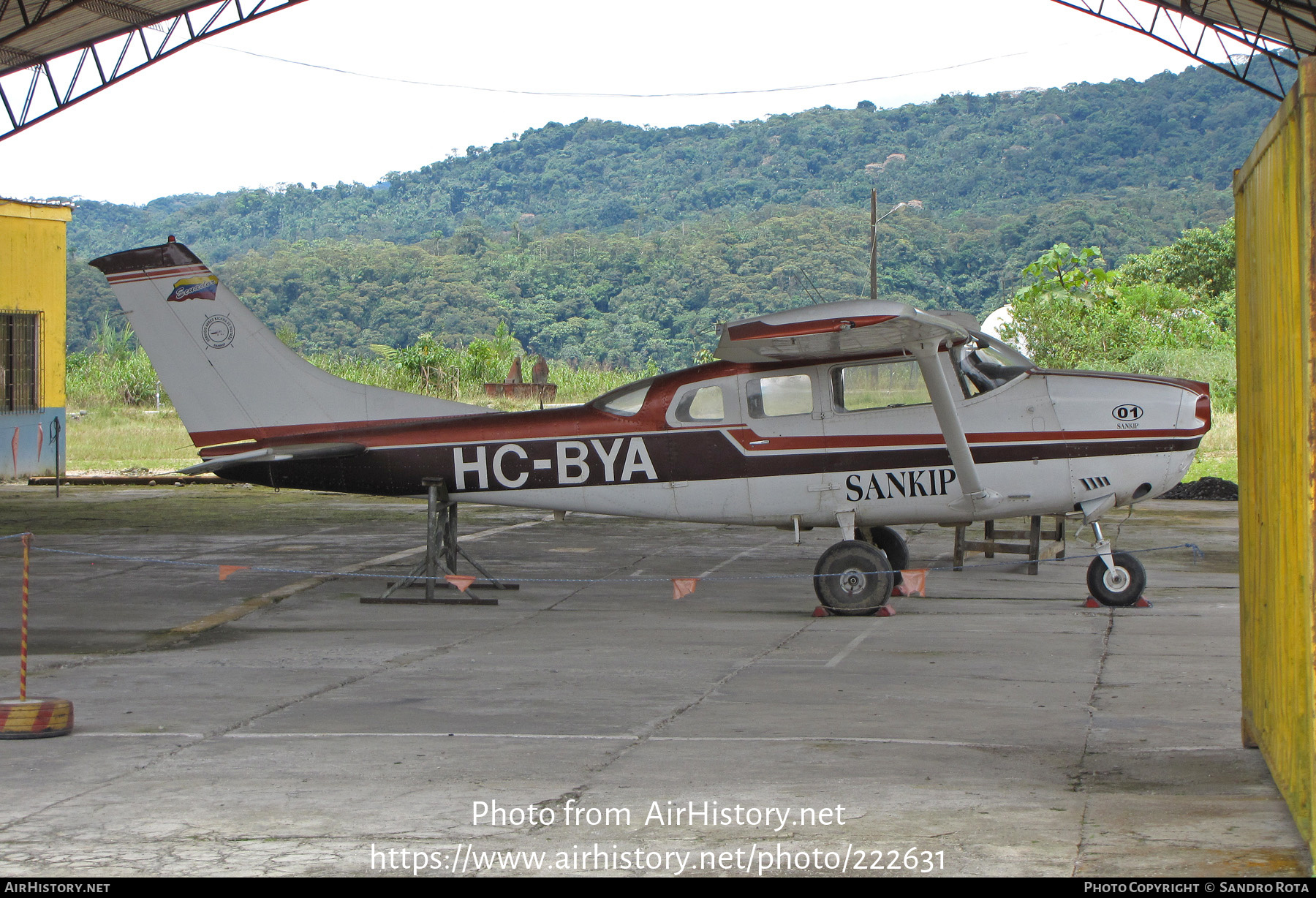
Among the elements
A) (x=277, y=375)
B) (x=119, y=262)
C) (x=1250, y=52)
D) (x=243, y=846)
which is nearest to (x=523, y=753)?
Answer: (x=243, y=846)

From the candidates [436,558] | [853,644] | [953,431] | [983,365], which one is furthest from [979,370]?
[436,558]

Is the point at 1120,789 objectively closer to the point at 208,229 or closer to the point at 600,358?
the point at 600,358

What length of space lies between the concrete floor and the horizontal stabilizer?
132 cm

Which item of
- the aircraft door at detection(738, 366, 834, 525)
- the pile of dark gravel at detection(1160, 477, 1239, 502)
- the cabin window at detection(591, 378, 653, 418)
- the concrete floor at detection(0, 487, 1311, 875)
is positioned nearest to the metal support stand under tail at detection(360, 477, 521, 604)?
the concrete floor at detection(0, 487, 1311, 875)

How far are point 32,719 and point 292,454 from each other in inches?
226

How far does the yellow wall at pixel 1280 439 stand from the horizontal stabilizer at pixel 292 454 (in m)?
8.44

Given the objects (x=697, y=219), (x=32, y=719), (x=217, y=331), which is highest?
(x=697, y=219)

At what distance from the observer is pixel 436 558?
41.7 feet

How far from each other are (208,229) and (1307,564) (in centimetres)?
14917

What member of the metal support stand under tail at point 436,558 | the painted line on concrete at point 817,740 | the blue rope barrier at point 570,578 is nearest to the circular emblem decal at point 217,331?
the blue rope barrier at point 570,578

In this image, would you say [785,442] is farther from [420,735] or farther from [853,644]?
[420,735]

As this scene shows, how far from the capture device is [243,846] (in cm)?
498

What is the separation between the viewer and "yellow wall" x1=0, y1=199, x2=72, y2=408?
26.1 meters

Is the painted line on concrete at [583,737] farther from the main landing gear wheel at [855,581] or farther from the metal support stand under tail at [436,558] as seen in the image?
the metal support stand under tail at [436,558]
